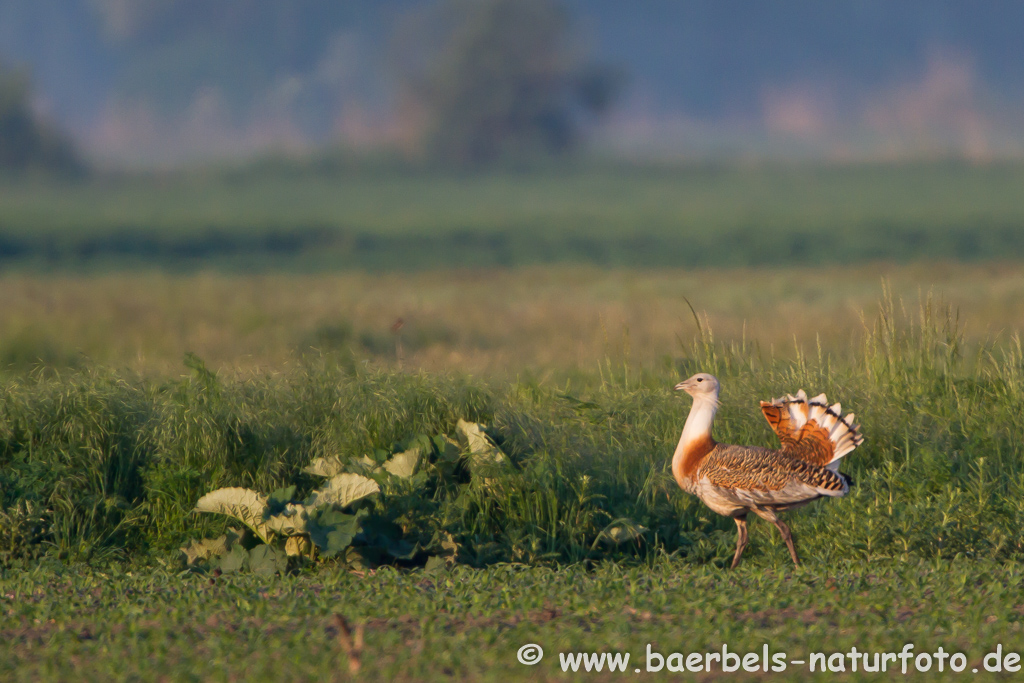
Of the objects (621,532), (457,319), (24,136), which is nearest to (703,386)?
(621,532)

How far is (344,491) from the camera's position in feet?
22.7

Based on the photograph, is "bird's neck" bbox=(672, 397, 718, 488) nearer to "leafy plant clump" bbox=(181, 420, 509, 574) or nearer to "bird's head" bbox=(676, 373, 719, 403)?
"bird's head" bbox=(676, 373, 719, 403)

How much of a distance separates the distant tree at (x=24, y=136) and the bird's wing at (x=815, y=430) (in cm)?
10267

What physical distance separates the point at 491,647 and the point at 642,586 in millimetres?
1297

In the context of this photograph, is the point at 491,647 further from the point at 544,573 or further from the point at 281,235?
the point at 281,235

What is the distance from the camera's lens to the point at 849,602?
5.74 meters

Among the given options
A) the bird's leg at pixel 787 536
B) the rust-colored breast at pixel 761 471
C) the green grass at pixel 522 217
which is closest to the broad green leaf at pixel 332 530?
the rust-colored breast at pixel 761 471

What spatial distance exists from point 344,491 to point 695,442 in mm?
2069

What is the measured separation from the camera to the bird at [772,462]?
21.1 ft

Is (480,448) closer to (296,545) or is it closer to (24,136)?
(296,545)

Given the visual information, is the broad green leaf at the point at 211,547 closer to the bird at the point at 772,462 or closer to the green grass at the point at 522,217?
the bird at the point at 772,462

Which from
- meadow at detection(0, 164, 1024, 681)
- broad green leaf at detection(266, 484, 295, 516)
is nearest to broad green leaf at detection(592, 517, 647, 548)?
meadow at detection(0, 164, 1024, 681)

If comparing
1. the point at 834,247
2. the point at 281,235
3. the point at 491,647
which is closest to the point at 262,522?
the point at 491,647

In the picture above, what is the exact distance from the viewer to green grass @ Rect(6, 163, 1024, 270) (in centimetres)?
5869
